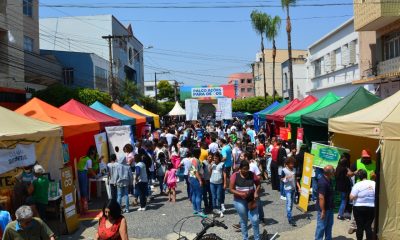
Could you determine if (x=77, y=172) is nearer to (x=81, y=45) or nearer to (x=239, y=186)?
(x=239, y=186)

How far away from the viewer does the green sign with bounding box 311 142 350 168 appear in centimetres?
1055

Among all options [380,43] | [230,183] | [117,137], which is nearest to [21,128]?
[230,183]

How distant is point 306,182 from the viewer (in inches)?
427

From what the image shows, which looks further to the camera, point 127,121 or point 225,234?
point 127,121

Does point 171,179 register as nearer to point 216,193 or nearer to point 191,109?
point 216,193

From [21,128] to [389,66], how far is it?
19.3 metres

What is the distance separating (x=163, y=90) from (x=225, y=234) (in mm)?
78615

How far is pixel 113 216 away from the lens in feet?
17.4

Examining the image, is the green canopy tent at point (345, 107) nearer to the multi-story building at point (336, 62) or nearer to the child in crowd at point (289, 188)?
the child in crowd at point (289, 188)

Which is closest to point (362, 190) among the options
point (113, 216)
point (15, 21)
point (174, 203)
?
point (113, 216)

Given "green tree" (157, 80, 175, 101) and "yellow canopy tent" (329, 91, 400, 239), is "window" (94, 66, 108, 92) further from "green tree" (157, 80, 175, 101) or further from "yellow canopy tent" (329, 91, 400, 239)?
"green tree" (157, 80, 175, 101)

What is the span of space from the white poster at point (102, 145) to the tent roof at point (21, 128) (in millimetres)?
3785

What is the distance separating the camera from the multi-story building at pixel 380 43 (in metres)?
21.0

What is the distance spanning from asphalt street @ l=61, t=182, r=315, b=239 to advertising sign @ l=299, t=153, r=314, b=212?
0.23 metres
